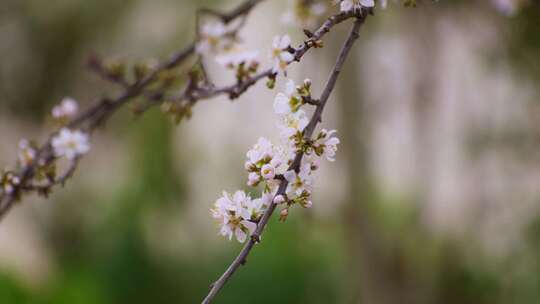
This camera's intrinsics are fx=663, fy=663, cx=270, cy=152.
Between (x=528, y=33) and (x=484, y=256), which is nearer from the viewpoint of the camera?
(x=528, y=33)

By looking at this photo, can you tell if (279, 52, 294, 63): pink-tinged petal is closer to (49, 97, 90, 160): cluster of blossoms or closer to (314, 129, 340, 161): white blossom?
(314, 129, 340, 161): white blossom

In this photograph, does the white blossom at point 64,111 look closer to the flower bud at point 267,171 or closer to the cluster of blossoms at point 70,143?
the cluster of blossoms at point 70,143

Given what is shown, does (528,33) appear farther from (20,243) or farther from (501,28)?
(20,243)

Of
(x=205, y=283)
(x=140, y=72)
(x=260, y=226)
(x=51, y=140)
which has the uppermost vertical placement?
(x=205, y=283)

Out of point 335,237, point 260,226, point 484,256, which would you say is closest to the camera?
point 260,226

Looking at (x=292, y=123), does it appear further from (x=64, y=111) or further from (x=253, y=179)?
(x=64, y=111)

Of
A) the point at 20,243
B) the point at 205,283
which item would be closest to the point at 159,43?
the point at 205,283

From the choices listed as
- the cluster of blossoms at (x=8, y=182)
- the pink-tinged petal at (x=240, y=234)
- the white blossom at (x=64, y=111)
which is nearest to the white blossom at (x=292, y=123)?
the pink-tinged petal at (x=240, y=234)
